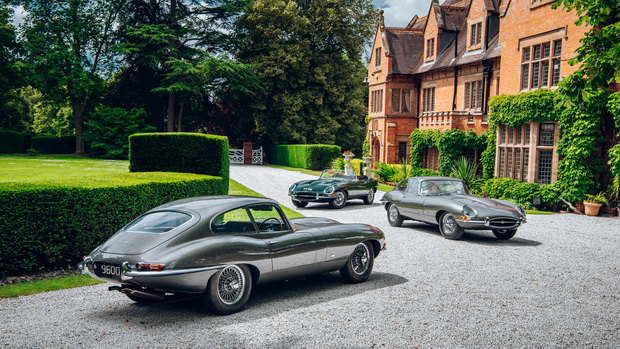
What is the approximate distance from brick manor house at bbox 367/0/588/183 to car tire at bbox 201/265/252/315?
1599cm

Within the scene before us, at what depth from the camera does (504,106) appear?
2116 centimetres

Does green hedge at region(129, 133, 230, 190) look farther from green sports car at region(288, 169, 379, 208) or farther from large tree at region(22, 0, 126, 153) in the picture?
large tree at region(22, 0, 126, 153)

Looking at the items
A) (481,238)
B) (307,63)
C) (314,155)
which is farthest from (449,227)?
(307,63)

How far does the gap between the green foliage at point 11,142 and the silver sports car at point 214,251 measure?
43484mm

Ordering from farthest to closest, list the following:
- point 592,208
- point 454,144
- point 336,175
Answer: point 454,144 → point 336,175 → point 592,208

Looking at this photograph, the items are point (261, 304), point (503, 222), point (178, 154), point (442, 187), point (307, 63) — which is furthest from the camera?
point (307, 63)

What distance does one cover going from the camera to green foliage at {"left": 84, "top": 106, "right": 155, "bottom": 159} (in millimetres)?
40469

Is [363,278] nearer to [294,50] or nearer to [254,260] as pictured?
[254,260]

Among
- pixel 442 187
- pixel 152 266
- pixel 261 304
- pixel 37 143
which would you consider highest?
pixel 37 143

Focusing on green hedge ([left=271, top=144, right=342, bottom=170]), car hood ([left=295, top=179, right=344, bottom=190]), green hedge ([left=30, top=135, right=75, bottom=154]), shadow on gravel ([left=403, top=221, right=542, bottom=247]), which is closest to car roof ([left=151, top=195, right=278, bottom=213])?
shadow on gravel ([left=403, top=221, right=542, bottom=247])

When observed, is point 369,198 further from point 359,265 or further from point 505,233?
point 359,265

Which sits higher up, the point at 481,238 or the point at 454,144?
the point at 454,144

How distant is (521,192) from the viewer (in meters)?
19.5

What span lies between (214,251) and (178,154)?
1009cm
